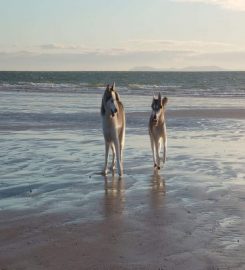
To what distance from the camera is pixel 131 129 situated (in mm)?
17359

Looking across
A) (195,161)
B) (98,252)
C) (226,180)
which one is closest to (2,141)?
(195,161)

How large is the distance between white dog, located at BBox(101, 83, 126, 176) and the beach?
1.46ft

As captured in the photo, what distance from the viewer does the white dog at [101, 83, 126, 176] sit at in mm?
9570

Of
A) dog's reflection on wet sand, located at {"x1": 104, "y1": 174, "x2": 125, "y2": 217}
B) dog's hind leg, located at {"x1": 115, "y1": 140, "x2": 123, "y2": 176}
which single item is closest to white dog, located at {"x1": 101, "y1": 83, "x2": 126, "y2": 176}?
dog's hind leg, located at {"x1": 115, "y1": 140, "x2": 123, "y2": 176}

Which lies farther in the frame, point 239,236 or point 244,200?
point 244,200

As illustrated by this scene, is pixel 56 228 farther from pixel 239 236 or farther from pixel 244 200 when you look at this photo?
pixel 244 200

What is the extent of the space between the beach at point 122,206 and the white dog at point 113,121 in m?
0.45

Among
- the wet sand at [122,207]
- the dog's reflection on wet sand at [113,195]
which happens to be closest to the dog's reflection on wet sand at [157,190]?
the wet sand at [122,207]

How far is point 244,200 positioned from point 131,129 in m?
9.80

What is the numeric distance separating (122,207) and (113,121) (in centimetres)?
281

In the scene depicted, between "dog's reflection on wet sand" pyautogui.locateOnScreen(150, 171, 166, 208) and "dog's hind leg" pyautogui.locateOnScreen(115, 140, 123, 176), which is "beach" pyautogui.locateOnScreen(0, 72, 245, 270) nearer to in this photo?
"dog's reflection on wet sand" pyautogui.locateOnScreen(150, 171, 166, 208)

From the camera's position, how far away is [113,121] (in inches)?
392

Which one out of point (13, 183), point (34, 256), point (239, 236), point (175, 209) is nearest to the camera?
point (34, 256)

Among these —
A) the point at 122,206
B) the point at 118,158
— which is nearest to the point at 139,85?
the point at 118,158
